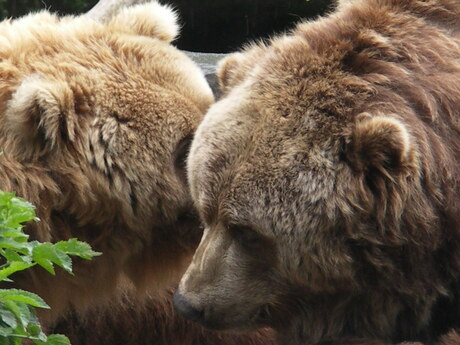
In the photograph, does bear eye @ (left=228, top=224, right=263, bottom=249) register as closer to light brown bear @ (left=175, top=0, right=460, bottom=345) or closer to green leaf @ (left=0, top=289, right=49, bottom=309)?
light brown bear @ (left=175, top=0, right=460, bottom=345)

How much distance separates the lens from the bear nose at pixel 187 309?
3980mm

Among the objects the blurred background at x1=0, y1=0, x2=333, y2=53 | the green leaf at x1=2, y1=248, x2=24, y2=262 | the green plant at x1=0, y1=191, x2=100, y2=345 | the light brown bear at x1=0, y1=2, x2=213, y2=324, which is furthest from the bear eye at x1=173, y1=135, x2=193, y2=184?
the blurred background at x1=0, y1=0, x2=333, y2=53

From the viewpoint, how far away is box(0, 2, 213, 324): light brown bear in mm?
4129

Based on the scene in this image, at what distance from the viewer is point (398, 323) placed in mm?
4070

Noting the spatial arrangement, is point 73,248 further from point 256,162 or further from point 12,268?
point 256,162

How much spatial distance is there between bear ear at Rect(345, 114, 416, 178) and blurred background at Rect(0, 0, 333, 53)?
7.82 m

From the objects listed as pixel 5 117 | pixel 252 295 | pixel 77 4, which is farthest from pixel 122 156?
pixel 77 4

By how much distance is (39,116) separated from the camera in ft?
13.3

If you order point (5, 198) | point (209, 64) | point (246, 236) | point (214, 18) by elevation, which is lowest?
point (214, 18)

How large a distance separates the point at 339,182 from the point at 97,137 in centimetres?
119

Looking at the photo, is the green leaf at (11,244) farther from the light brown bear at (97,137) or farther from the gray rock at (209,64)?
the gray rock at (209,64)

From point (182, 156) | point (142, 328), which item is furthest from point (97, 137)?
point (142, 328)

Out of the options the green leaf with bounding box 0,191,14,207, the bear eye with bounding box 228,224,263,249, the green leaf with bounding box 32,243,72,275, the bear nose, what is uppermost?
the green leaf with bounding box 0,191,14,207

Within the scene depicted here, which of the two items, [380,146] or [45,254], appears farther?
[380,146]
